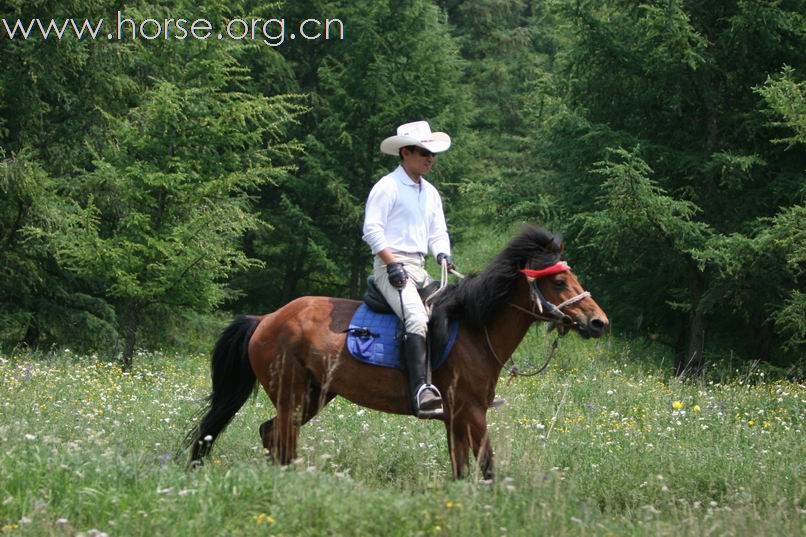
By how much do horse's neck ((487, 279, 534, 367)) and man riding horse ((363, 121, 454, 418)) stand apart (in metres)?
0.55

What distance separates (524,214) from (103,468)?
43.0 feet

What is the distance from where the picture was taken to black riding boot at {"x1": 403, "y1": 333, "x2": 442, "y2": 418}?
311 inches

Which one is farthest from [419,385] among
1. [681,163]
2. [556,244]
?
[681,163]

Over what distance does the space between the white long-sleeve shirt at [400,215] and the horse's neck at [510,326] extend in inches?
27.8

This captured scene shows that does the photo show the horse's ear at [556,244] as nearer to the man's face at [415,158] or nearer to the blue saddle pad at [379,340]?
the blue saddle pad at [379,340]

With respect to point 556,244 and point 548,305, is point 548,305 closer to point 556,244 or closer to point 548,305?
point 548,305

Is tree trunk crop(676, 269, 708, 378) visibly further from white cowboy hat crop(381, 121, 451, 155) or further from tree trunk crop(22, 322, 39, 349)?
tree trunk crop(22, 322, 39, 349)

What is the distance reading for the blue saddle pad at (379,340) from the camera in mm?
8265

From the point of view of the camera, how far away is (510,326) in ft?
26.9

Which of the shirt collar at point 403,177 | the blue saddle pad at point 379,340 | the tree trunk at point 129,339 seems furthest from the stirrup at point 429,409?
the tree trunk at point 129,339

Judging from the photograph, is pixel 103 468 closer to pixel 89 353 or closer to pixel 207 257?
pixel 207 257

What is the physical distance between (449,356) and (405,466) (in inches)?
43.9

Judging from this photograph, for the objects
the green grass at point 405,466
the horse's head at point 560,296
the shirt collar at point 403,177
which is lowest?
the green grass at point 405,466

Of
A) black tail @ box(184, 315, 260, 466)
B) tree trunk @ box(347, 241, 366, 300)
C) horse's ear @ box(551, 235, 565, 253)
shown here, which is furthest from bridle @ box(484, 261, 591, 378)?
tree trunk @ box(347, 241, 366, 300)
